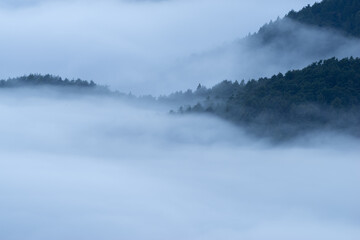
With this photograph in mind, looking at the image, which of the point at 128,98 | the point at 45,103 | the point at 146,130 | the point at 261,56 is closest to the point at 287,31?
the point at 261,56

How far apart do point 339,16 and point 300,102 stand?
12702mm

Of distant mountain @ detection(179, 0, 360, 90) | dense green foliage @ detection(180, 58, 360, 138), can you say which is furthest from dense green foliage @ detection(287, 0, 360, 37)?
dense green foliage @ detection(180, 58, 360, 138)

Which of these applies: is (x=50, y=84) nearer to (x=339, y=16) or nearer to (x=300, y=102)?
(x=339, y=16)

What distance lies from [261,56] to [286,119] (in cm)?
1697

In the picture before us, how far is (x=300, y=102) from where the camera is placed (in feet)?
77.1

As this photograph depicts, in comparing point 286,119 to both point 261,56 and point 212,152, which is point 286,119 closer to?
point 212,152

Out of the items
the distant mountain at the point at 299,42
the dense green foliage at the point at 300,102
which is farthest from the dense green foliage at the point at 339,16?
the dense green foliage at the point at 300,102

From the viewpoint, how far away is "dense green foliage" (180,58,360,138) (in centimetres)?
2273

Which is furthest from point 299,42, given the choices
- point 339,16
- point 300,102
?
point 300,102

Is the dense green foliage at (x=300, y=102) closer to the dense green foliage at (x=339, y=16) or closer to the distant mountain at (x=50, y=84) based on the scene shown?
the distant mountain at (x=50, y=84)

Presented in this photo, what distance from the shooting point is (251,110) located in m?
24.1

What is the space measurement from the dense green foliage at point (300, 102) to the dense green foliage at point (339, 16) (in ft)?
30.6

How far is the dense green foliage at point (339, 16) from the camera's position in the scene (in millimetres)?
35125

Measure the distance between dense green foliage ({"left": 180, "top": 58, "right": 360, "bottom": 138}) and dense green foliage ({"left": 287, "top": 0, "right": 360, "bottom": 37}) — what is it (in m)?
9.32
